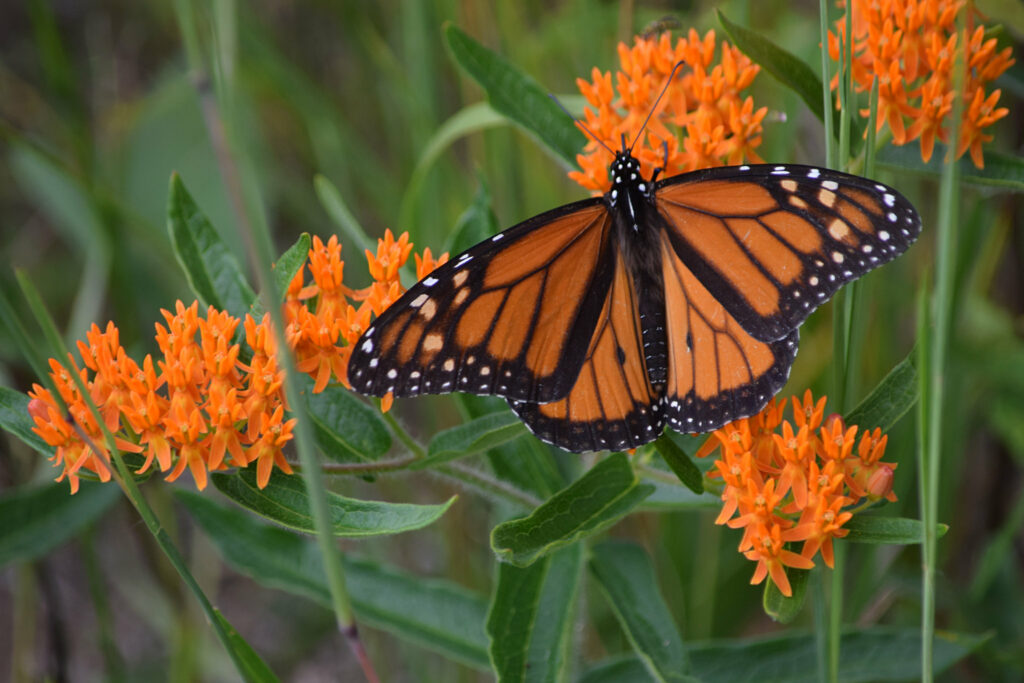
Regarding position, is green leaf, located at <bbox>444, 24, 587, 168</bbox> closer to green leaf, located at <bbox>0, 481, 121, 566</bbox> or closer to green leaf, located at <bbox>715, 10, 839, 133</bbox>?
green leaf, located at <bbox>715, 10, 839, 133</bbox>

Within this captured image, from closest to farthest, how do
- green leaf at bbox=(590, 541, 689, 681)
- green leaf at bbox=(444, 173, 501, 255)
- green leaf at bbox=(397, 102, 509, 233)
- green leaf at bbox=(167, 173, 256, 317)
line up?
green leaf at bbox=(590, 541, 689, 681)
green leaf at bbox=(167, 173, 256, 317)
green leaf at bbox=(444, 173, 501, 255)
green leaf at bbox=(397, 102, 509, 233)

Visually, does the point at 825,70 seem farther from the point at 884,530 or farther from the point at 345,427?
the point at 345,427

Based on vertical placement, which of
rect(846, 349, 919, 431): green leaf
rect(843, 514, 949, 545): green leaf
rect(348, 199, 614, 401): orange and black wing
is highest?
rect(348, 199, 614, 401): orange and black wing

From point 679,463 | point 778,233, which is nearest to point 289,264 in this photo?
point 679,463

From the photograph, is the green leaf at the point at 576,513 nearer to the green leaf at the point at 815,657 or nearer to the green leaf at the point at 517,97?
the green leaf at the point at 815,657

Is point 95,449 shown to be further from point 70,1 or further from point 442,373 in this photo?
point 70,1

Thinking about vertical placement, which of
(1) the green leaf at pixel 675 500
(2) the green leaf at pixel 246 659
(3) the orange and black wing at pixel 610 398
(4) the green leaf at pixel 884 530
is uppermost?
(3) the orange and black wing at pixel 610 398

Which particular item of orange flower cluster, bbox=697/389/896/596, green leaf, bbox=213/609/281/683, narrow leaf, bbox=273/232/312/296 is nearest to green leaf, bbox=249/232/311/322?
narrow leaf, bbox=273/232/312/296

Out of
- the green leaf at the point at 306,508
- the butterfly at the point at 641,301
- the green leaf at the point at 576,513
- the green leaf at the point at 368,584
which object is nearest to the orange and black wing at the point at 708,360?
the butterfly at the point at 641,301
